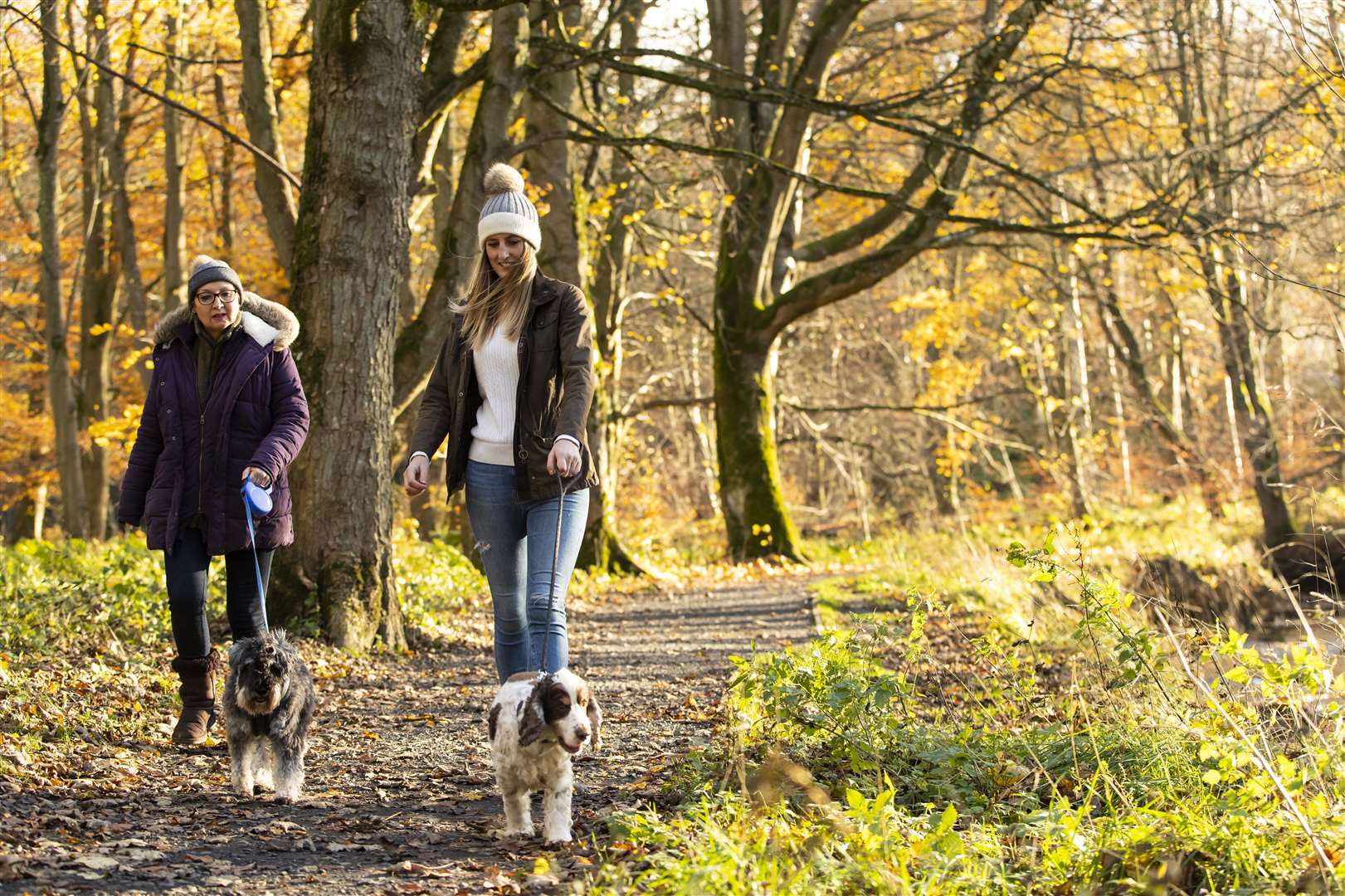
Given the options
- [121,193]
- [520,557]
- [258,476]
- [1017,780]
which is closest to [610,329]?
[121,193]

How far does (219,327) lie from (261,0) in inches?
303

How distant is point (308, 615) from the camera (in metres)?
8.34

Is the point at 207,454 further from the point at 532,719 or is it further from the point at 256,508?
the point at 532,719

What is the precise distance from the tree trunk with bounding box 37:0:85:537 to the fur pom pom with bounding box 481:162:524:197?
11633 millimetres

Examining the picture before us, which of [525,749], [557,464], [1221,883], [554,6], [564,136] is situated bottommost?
[1221,883]

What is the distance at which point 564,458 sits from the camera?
4.73m

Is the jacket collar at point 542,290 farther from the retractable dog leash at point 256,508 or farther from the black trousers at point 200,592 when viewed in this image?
the black trousers at point 200,592

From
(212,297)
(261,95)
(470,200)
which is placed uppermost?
(261,95)

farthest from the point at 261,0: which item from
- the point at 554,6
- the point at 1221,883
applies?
the point at 1221,883

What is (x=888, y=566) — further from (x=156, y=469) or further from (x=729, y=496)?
(x=156, y=469)

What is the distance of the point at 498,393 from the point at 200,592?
190 centimetres

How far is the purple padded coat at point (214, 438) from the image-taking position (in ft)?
18.9

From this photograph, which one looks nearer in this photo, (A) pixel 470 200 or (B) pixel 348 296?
(B) pixel 348 296

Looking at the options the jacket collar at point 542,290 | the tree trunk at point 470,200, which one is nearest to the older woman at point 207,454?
the jacket collar at point 542,290
